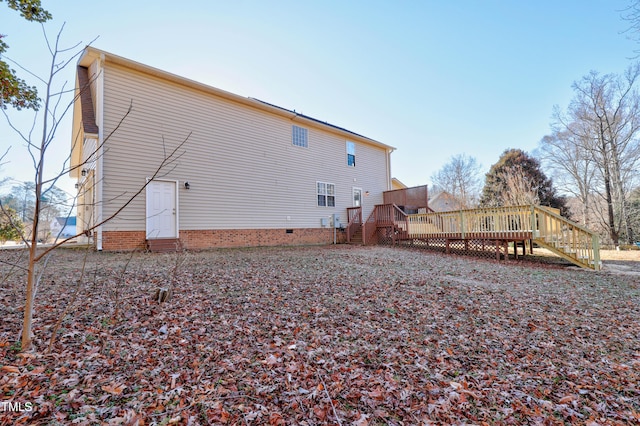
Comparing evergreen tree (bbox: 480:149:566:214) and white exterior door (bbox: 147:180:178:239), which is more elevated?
evergreen tree (bbox: 480:149:566:214)

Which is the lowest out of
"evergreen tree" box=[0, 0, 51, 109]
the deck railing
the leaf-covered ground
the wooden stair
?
the leaf-covered ground

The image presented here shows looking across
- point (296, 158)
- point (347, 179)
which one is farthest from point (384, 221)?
point (296, 158)

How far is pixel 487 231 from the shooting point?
9.19m

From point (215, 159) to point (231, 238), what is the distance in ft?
9.95

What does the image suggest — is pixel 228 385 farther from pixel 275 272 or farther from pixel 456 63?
pixel 456 63

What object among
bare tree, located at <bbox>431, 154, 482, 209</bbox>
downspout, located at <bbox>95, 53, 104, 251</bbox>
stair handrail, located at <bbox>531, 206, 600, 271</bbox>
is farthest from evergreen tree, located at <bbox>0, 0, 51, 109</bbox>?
bare tree, located at <bbox>431, 154, 482, 209</bbox>

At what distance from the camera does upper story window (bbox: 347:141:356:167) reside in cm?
1499

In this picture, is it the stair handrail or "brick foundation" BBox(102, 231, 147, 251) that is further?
"brick foundation" BBox(102, 231, 147, 251)

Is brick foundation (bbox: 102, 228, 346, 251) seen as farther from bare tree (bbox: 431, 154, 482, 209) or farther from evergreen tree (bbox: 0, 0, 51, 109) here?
bare tree (bbox: 431, 154, 482, 209)

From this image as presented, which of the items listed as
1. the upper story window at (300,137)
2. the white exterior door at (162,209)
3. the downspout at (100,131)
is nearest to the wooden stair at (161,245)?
the white exterior door at (162,209)

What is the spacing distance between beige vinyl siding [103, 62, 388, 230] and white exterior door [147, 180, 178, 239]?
21 cm

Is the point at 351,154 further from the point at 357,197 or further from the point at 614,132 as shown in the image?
the point at 614,132

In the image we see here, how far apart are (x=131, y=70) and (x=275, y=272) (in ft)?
26.6

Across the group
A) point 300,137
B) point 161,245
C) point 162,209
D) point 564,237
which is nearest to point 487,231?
point 564,237
